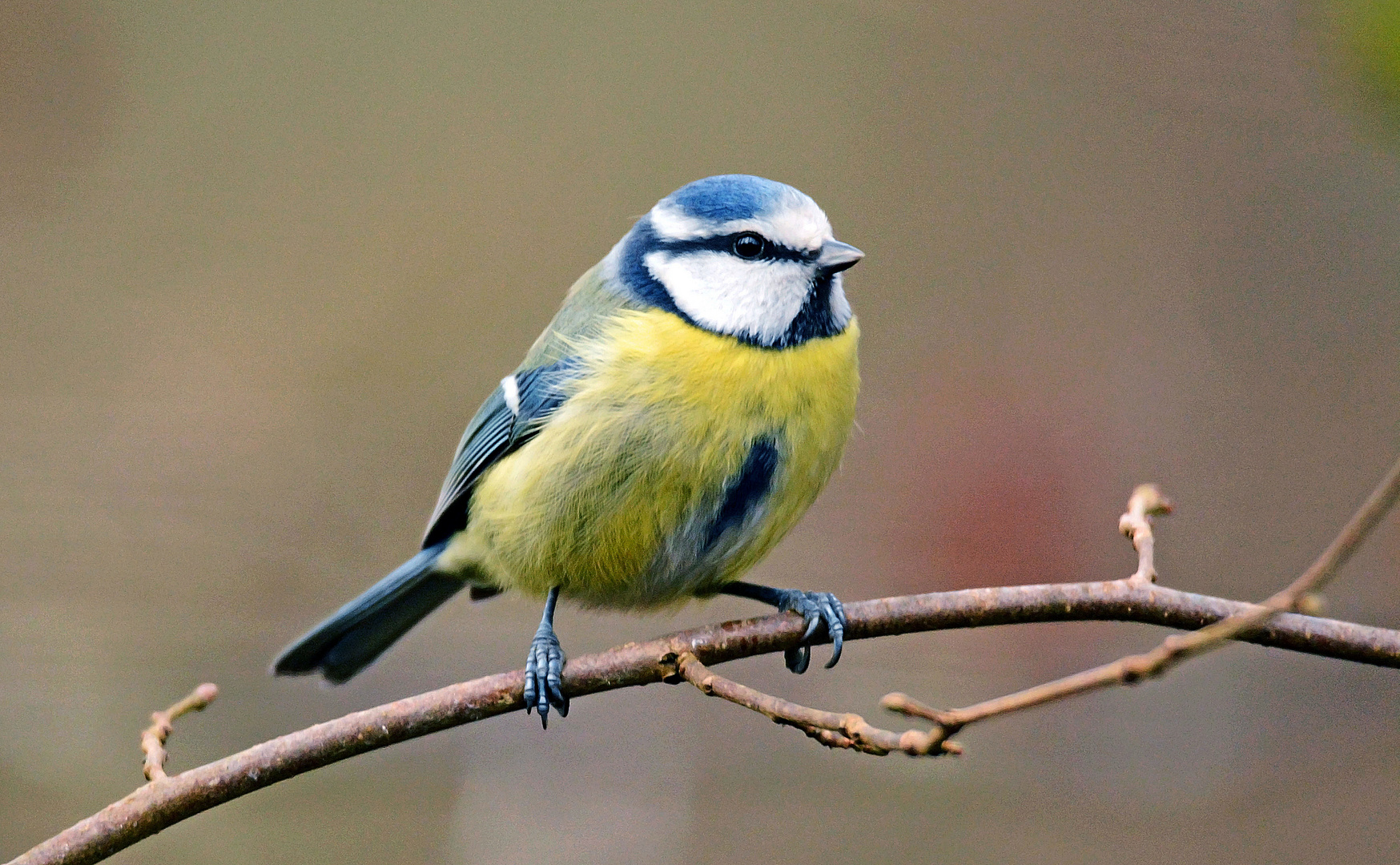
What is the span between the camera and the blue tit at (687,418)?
173cm

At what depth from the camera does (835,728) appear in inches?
42.4

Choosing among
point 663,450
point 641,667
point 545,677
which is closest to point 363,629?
point 545,677

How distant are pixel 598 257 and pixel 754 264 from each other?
173 centimetres

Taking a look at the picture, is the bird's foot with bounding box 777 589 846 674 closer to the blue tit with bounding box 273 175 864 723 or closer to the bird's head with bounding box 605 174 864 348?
the blue tit with bounding box 273 175 864 723

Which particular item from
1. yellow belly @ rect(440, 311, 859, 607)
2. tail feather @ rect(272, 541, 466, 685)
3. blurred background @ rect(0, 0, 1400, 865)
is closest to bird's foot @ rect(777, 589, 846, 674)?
yellow belly @ rect(440, 311, 859, 607)

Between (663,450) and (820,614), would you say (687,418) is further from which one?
(820,614)

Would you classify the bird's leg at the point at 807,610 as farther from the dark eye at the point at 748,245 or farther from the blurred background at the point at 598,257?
the blurred background at the point at 598,257

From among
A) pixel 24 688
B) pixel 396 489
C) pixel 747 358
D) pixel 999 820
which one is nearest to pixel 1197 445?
pixel 999 820

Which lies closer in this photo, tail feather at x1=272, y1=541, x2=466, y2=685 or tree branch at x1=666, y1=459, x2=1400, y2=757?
tree branch at x1=666, y1=459, x2=1400, y2=757

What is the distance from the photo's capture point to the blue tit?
173 centimetres

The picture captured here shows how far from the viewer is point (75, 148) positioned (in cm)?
349

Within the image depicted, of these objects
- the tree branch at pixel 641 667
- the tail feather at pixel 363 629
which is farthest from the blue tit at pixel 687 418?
the tail feather at pixel 363 629

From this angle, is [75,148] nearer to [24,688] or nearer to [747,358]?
[24,688]

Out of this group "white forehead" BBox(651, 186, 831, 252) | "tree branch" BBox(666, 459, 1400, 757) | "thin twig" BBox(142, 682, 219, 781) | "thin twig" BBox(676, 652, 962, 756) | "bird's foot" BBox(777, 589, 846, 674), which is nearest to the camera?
"tree branch" BBox(666, 459, 1400, 757)
